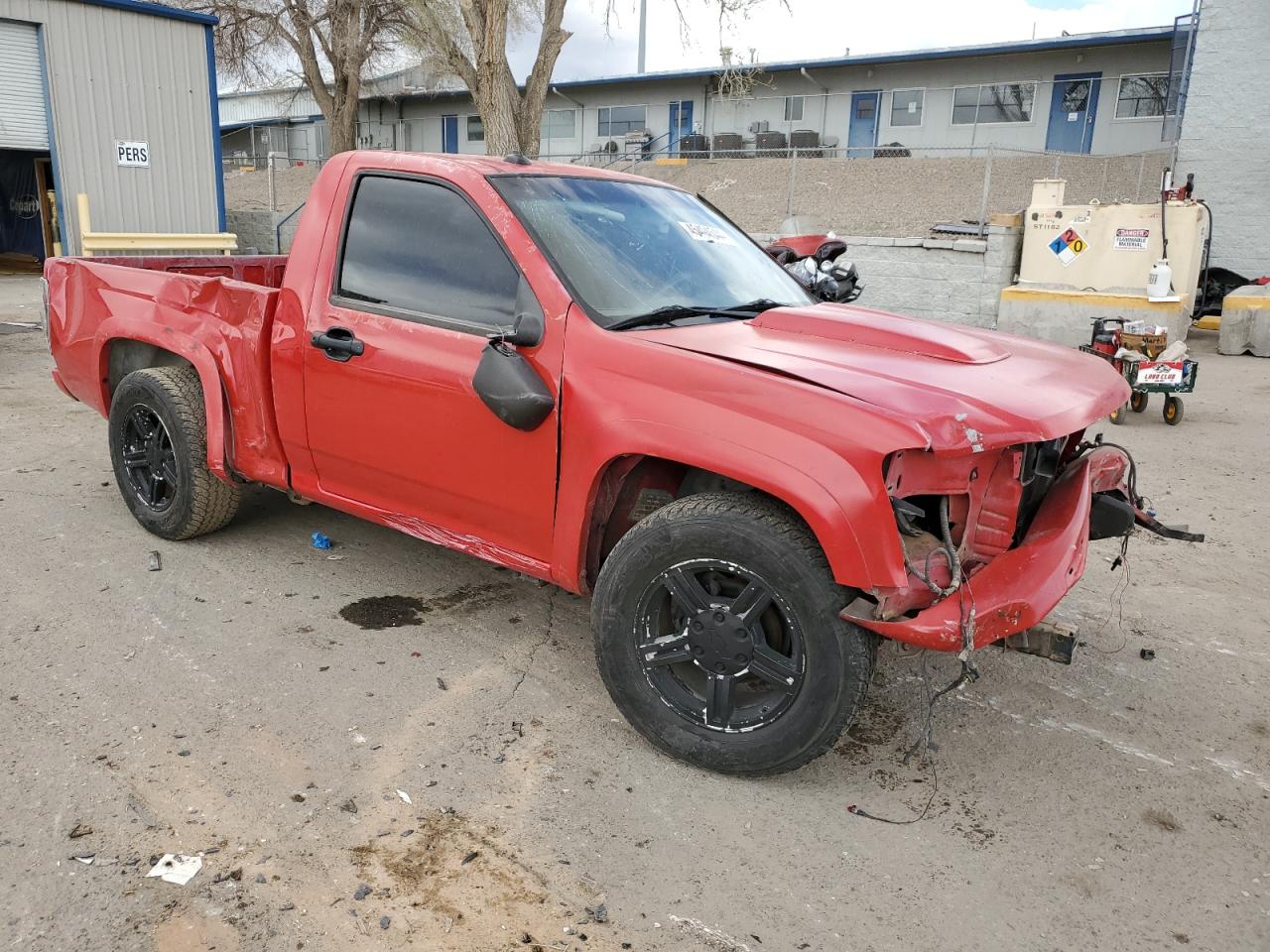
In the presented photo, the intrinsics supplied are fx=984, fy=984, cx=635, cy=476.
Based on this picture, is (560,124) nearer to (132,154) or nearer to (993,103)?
(993,103)

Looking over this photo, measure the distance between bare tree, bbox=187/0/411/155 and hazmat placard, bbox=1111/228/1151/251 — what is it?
21599 millimetres

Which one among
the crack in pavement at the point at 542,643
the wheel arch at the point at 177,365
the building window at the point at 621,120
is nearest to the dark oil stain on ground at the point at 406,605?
the crack in pavement at the point at 542,643

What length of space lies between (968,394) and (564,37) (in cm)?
1352

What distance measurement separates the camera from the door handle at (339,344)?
373 cm

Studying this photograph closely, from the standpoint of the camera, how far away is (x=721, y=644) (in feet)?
9.84

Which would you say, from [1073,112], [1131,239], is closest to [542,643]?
[1131,239]

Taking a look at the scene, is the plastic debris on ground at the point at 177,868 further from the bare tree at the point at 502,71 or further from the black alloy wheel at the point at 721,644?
the bare tree at the point at 502,71

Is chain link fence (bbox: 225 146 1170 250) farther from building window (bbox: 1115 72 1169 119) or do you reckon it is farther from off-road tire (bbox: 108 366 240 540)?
off-road tire (bbox: 108 366 240 540)

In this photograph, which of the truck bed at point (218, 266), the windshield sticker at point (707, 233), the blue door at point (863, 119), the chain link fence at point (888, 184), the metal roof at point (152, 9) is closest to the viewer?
the windshield sticker at point (707, 233)

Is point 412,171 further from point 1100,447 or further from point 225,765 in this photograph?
point 1100,447

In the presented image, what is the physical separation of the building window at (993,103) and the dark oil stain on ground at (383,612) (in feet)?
93.7

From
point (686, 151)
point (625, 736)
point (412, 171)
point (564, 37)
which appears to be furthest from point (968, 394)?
point (686, 151)

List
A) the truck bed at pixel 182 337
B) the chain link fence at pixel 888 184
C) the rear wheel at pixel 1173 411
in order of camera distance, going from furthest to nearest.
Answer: the chain link fence at pixel 888 184
the rear wheel at pixel 1173 411
the truck bed at pixel 182 337

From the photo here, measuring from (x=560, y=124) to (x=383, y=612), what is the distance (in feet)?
115
